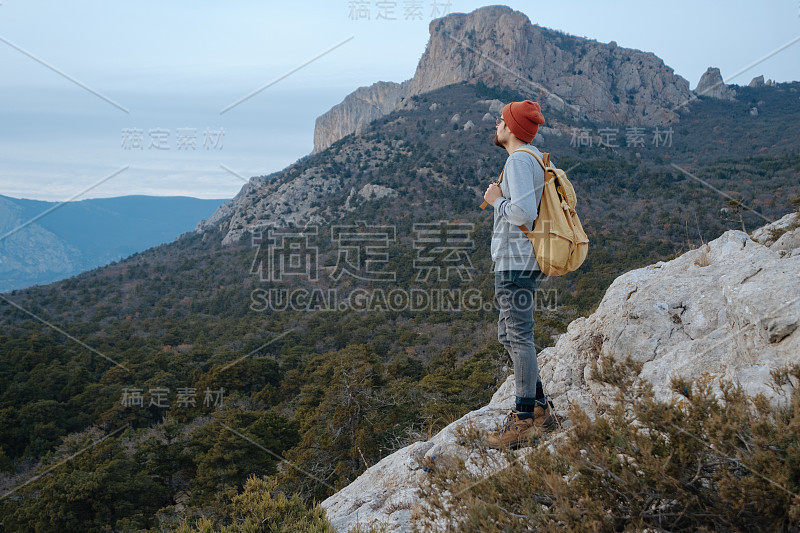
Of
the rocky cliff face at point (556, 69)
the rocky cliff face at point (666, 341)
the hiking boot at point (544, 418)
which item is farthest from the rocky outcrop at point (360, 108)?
the hiking boot at point (544, 418)

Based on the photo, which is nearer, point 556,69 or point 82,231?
point 556,69

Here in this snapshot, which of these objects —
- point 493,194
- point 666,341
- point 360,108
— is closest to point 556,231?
point 493,194

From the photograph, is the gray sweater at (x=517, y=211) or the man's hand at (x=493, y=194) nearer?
the gray sweater at (x=517, y=211)

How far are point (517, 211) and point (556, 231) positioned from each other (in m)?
0.22

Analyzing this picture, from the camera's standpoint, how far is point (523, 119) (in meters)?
2.46

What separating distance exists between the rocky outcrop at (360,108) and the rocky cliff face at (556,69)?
2239 centimetres

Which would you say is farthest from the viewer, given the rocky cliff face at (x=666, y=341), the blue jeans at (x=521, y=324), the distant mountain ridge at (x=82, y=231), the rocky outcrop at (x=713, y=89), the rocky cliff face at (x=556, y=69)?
the distant mountain ridge at (x=82, y=231)

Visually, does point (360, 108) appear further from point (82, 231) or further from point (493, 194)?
point (493, 194)

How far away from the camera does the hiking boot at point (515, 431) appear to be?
2.35 meters

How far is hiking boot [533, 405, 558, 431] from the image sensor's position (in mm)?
2516

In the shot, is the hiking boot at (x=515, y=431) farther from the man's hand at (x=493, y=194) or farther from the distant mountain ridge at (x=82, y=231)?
the distant mountain ridge at (x=82, y=231)

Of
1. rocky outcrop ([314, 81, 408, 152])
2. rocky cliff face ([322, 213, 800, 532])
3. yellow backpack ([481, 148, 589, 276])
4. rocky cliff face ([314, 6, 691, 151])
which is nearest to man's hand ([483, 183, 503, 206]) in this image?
yellow backpack ([481, 148, 589, 276])

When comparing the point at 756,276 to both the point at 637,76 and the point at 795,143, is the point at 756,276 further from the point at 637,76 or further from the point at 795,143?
the point at 637,76

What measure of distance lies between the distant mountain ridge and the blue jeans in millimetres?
92006
